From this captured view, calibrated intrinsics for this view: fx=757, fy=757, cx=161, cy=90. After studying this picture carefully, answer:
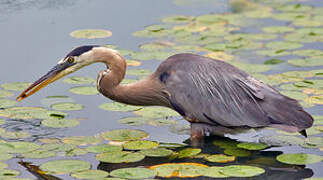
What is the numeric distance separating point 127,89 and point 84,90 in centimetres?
88

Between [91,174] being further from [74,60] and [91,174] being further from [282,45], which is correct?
[282,45]

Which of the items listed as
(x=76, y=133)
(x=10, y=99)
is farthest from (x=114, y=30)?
(x=76, y=133)

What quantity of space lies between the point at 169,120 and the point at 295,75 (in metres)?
1.65

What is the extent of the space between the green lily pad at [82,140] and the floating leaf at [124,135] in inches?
3.7

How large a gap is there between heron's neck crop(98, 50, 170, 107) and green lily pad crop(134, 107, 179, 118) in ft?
0.95

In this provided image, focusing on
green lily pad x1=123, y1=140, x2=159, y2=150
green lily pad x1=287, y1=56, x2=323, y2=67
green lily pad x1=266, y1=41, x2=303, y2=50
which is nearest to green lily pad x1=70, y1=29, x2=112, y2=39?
green lily pad x1=266, y1=41, x2=303, y2=50

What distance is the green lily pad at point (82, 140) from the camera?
20.8 feet

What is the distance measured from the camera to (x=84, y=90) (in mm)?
7477

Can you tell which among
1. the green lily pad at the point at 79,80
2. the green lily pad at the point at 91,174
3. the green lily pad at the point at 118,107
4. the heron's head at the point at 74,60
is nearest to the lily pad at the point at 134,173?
the green lily pad at the point at 91,174

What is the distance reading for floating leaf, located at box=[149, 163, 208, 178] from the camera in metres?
5.69

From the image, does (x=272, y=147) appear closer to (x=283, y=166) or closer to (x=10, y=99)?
(x=283, y=166)

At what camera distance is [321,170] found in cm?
595

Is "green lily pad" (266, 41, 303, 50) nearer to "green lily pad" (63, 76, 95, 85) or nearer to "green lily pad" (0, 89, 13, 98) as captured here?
"green lily pad" (63, 76, 95, 85)

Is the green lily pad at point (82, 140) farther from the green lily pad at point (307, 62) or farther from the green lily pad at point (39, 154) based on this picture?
the green lily pad at point (307, 62)
